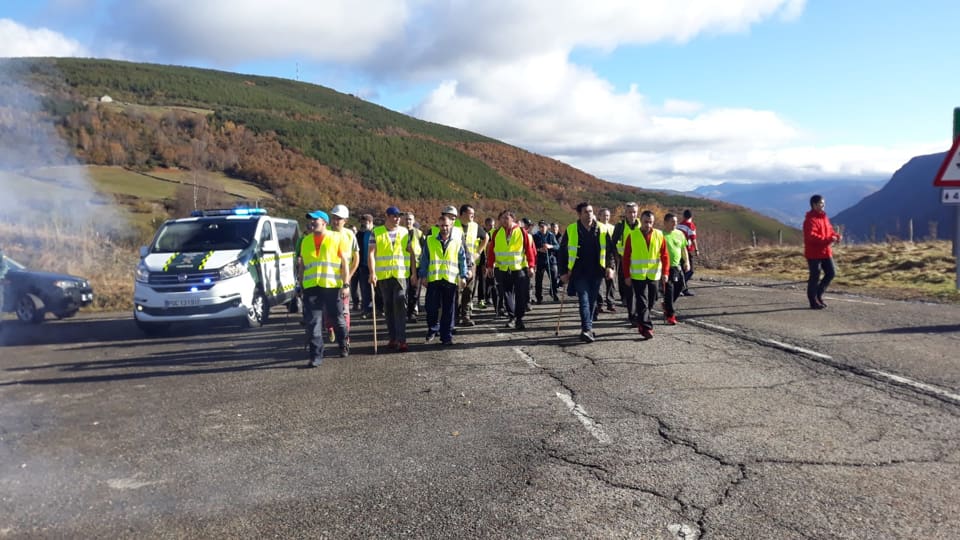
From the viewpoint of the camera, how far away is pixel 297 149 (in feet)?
279

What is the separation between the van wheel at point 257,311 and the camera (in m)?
11.1

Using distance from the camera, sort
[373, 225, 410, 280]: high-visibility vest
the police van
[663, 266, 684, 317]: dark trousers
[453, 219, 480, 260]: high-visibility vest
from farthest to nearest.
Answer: [453, 219, 480, 260]: high-visibility vest
[663, 266, 684, 317]: dark trousers
the police van
[373, 225, 410, 280]: high-visibility vest

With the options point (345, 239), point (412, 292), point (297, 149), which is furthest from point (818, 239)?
point (297, 149)

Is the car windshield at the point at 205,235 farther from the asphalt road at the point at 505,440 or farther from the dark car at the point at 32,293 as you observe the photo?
the dark car at the point at 32,293

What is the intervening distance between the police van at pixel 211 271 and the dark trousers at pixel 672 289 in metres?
6.63

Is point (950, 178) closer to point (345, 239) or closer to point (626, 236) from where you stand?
point (626, 236)

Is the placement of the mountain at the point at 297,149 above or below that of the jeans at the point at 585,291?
above

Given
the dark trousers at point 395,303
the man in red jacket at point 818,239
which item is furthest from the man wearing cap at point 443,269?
the man in red jacket at point 818,239

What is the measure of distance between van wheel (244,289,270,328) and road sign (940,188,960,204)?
9.96m

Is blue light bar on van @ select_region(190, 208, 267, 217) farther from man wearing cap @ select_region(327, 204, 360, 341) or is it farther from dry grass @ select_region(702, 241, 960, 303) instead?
dry grass @ select_region(702, 241, 960, 303)

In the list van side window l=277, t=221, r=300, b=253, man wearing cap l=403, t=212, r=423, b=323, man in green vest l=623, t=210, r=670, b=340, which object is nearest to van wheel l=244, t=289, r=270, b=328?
van side window l=277, t=221, r=300, b=253

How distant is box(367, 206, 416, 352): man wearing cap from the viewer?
353 inches

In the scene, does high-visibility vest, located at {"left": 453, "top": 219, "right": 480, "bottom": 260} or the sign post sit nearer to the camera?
the sign post

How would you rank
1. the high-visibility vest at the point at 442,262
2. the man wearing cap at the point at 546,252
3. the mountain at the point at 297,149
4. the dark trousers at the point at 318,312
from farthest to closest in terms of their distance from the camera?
1. the mountain at the point at 297,149
2. the man wearing cap at the point at 546,252
3. the high-visibility vest at the point at 442,262
4. the dark trousers at the point at 318,312
